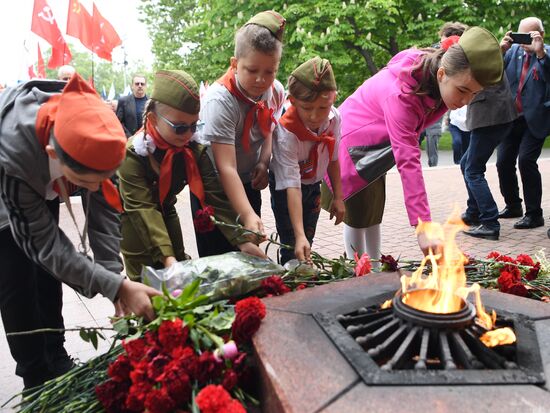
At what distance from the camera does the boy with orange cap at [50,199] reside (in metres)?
1.62

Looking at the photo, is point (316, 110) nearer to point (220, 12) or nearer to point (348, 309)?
point (348, 309)

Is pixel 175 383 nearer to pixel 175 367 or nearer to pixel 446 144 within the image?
pixel 175 367

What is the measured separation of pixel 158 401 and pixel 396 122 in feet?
5.71

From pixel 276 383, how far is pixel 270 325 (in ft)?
1.14

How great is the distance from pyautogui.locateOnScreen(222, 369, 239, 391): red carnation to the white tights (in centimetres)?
196

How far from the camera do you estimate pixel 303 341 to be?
5.49 feet

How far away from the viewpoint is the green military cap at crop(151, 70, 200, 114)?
2.24m

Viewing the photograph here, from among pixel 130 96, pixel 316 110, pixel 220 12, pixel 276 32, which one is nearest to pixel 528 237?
pixel 316 110

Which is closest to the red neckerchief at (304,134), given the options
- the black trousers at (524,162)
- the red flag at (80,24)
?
the black trousers at (524,162)

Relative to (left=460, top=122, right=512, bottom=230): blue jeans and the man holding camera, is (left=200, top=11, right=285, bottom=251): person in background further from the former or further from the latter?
the man holding camera

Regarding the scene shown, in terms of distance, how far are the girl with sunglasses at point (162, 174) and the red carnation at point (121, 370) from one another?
68cm

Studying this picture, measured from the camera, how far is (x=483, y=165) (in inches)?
204

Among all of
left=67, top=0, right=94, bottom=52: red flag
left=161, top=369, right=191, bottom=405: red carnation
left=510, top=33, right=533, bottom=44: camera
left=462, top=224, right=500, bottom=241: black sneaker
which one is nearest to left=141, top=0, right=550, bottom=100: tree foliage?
left=67, top=0, right=94, bottom=52: red flag

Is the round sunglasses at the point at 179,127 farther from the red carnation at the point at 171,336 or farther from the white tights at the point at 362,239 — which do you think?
the white tights at the point at 362,239
